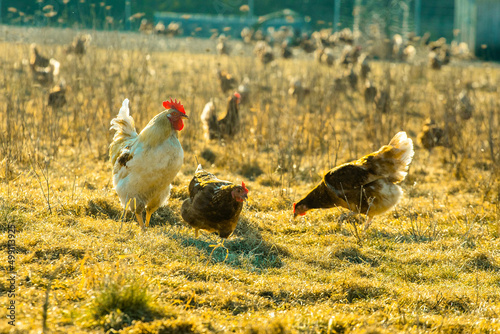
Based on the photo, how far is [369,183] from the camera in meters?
5.07

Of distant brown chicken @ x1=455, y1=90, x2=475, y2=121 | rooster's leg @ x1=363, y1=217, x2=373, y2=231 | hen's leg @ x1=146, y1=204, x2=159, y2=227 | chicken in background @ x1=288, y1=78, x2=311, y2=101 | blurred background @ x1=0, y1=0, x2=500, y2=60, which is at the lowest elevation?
rooster's leg @ x1=363, y1=217, x2=373, y2=231

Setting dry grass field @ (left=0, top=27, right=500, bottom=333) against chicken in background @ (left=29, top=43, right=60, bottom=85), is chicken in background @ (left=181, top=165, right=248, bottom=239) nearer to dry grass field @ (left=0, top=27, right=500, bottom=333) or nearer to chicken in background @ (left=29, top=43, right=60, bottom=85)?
dry grass field @ (left=0, top=27, right=500, bottom=333)

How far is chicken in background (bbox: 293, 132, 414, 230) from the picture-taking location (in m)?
4.98

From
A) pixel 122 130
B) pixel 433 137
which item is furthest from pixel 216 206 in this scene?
pixel 433 137

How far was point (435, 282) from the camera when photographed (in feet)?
13.3

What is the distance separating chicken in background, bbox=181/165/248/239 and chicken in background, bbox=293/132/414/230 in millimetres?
973

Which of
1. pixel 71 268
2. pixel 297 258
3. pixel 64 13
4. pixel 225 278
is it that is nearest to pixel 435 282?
pixel 297 258

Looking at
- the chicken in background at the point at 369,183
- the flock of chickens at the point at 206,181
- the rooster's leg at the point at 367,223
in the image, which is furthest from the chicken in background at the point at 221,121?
the rooster's leg at the point at 367,223

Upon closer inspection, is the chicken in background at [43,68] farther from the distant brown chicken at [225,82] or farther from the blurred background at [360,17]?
the blurred background at [360,17]

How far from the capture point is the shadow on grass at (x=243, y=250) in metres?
4.19

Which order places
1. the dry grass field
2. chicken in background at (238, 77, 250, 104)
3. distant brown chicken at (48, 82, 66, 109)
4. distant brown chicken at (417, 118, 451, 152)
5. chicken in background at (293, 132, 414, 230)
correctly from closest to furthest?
the dry grass field, chicken in background at (293, 132, 414, 230), distant brown chicken at (417, 118, 451, 152), distant brown chicken at (48, 82, 66, 109), chicken in background at (238, 77, 250, 104)

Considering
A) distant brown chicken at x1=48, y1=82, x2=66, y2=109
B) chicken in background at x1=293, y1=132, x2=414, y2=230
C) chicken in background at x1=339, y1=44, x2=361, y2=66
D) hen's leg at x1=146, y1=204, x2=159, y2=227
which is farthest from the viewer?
chicken in background at x1=339, y1=44, x2=361, y2=66

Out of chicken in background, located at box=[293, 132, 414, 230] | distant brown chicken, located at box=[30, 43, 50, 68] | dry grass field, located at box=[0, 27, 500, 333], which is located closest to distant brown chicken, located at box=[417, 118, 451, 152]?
dry grass field, located at box=[0, 27, 500, 333]

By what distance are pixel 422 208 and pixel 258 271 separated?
271cm
